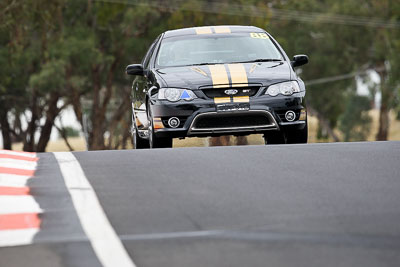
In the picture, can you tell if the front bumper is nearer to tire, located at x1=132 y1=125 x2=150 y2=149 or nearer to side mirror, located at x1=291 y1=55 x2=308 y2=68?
side mirror, located at x1=291 y1=55 x2=308 y2=68

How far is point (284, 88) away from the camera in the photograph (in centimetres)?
1171

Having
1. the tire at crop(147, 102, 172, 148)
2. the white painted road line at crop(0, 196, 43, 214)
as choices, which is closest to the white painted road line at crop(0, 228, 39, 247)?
the white painted road line at crop(0, 196, 43, 214)

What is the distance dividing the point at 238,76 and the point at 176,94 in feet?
2.52

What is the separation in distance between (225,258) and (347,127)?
7367 centimetres

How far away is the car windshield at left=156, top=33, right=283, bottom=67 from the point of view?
12.5m

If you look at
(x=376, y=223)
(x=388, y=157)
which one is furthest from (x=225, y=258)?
(x=388, y=157)

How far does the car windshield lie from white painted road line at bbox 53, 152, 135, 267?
4.16 meters

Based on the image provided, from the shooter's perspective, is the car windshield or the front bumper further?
the car windshield

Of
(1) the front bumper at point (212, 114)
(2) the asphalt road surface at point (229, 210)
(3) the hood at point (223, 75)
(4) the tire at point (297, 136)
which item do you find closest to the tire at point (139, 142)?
(3) the hood at point (223, 75)

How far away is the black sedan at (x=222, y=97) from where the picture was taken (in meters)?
11.5

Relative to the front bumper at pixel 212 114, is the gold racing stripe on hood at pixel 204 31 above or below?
above

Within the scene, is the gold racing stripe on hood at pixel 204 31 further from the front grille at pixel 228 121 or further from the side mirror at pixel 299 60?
the front grille at pixel 228 121

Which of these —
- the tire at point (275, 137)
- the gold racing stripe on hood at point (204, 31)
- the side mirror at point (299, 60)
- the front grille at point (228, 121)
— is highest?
the gold racing stripe on hood at point (204, 31)

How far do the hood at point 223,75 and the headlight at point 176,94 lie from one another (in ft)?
0.19
